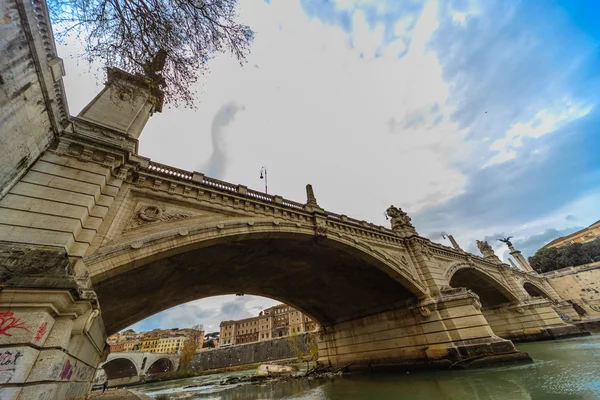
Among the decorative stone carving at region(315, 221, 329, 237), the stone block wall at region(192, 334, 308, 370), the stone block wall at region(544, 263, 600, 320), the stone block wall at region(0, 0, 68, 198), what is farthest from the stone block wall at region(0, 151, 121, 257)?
the stone block wall at region(544, 263, 600, 320)

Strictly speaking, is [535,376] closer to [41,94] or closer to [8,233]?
[8,233]

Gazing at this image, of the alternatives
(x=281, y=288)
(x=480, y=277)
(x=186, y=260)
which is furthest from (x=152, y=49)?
(x=480, y=277)

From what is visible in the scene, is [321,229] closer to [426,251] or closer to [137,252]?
[137,252]

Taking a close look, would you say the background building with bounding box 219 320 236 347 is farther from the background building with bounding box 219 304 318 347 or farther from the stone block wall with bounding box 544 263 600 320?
the stone block wall with bounding box 544 263 600 320

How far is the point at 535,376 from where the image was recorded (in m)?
8.75

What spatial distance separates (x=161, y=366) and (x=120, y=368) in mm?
11475

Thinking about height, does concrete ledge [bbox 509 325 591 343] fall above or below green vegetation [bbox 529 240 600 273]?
below

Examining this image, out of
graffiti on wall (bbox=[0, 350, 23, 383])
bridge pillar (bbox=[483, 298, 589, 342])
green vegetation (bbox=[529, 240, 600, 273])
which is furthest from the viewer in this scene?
green vegetation (bbox=[529, 240, 600, 273])

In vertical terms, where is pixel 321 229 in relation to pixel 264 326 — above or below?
below

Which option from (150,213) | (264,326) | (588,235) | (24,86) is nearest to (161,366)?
(264,326)

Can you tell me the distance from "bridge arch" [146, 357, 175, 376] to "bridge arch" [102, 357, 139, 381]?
Answer: 562 cm

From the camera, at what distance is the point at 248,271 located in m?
13.6

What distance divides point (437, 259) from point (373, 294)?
5941 millimetres

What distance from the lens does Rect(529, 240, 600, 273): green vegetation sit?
51.5 m
